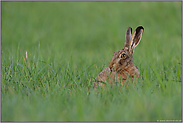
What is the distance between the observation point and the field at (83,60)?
3039 millimetres

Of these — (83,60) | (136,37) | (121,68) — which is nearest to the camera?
(121,68)

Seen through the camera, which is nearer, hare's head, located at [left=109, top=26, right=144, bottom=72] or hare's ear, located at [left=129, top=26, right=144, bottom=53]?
hare's head, located at [left=109, top=26, right=144, bottom=72]

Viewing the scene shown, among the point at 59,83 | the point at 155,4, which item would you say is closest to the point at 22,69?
the point at 59,83

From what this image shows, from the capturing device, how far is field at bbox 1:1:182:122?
9.97ft

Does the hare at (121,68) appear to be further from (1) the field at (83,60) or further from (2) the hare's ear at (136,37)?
(1) the field at (83,60)

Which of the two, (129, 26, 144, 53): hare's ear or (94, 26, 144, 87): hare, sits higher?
(129, 26, 144, 53): hare's ear

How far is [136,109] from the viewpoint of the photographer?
295cm

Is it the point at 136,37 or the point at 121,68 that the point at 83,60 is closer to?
the point at 136,37

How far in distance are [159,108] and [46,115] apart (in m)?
1.32

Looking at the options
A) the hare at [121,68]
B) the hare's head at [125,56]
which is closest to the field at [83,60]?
the hare at [121,68]

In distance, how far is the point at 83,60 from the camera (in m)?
6.87

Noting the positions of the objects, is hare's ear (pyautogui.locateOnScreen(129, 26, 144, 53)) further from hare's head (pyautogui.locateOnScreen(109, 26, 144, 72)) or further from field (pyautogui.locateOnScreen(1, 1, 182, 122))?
field (pyautogui.locateOnScreen(1, 1, 182, 122))

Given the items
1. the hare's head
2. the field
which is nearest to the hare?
the hare's head

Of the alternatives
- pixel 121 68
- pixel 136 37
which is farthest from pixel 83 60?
pixel 121 68
